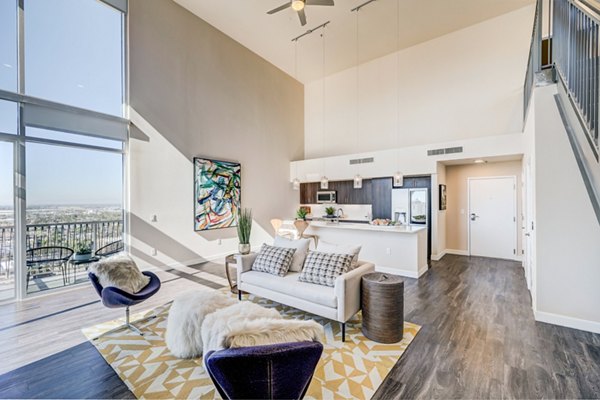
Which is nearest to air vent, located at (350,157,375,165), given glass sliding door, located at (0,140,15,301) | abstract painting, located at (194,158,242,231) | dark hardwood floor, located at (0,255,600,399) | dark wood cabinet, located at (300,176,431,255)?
dark wood cabinet, located at (300,176,431,255)

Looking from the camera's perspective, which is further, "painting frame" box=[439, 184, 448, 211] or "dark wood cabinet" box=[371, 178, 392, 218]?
"dark wood cabinet" box=[371, 178, 392, 218]

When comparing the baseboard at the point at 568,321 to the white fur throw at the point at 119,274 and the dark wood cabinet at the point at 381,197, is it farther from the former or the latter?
the white fur throw at the point at 119,274

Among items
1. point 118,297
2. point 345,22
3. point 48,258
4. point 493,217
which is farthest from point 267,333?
point 345,22

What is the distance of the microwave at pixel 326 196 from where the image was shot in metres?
8.61

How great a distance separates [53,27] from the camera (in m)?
4.33

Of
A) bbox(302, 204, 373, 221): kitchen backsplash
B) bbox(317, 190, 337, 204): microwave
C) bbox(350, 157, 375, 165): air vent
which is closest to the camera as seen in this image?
bbox(350, 157, 375, 165): air vent

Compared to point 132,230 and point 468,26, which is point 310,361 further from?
point 468,26

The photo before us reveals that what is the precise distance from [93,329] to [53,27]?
4.87 m

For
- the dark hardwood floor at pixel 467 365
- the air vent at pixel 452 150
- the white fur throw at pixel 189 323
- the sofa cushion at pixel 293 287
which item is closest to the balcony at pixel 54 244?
the dark hardwood floor at pixel 467 365

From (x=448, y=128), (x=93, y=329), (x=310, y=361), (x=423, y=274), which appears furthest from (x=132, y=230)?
(x=448, y=128)

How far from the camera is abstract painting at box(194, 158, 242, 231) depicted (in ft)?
20.2

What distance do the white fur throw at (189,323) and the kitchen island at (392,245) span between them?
3.70 metres

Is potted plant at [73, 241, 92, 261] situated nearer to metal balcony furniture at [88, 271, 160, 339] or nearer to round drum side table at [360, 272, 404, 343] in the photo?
metal balcony furniture at [88, 271, 160, 339]

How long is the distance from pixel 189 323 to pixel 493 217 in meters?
7.19
